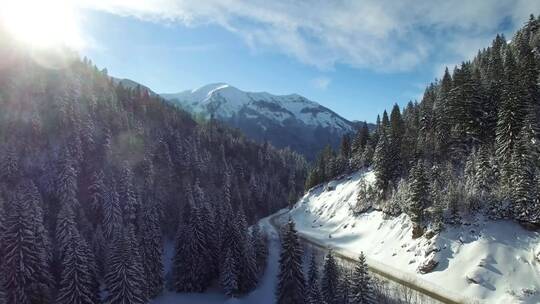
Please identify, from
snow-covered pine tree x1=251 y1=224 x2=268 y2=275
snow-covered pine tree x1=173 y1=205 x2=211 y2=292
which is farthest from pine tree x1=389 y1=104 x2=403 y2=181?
snow-covered pine tree x1=173 y1=205 x2=211 y2=292

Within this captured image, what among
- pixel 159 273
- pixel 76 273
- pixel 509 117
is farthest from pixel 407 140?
pixel 76 273

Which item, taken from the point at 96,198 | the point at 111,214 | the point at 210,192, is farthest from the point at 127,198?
the point at 210,192

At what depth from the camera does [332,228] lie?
91.2 metres

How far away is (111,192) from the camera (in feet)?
308

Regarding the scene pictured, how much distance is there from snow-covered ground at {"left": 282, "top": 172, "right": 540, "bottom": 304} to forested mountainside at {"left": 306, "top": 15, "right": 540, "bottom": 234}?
2389 mm

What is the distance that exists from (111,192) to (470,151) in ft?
253

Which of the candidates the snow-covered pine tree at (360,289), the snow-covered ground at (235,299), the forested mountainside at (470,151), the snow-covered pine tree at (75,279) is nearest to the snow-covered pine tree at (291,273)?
the snow-covered ground at (235,299)

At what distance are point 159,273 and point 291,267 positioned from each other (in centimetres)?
2727

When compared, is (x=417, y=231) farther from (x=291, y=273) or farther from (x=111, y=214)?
Answer: (x=111, y=214)

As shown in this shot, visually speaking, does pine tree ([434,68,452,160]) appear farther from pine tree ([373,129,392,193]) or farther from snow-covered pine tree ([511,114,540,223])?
snow-covered pine tree ([511,114,540,223])

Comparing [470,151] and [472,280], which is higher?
[470,151]

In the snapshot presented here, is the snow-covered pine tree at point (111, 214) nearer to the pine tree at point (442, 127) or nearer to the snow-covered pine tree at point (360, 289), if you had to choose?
the snow-covered pine tree at point (360, 289)

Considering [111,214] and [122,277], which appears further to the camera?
[111,214]

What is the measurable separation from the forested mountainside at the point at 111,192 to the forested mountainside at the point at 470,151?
1135 inches
